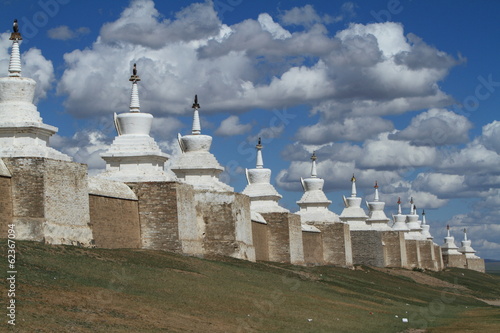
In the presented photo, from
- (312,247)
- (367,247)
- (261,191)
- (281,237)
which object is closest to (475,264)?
(367,247)

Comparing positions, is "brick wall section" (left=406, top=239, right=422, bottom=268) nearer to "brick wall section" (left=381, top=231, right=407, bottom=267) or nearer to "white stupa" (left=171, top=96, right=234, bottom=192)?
"brick wall section" (left=381, top=231, right=407, bottom=267)

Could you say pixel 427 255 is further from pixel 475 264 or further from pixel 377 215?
pixel 475 264

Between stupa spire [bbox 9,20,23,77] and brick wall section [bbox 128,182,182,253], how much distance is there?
7682 millimetres

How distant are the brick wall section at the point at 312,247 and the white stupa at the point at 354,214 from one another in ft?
35.9

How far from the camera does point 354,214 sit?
236 ft

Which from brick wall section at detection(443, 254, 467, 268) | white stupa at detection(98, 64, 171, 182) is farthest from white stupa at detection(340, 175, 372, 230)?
brick wall section at detection(443, 254, 467, 268)

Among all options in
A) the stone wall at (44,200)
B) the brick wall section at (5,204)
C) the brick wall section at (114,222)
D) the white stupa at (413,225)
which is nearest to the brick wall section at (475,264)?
the white stupa at (413,225)

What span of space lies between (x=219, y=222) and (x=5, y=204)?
591 inches

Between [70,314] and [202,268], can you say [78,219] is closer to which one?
[202,268]

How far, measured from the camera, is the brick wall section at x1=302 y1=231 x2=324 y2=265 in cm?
5697

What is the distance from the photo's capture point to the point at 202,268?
1271 inches

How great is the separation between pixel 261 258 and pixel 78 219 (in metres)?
20.4

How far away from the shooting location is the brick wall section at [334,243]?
61.2m

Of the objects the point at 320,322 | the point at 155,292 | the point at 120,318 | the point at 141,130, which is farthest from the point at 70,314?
the point at 141,130
